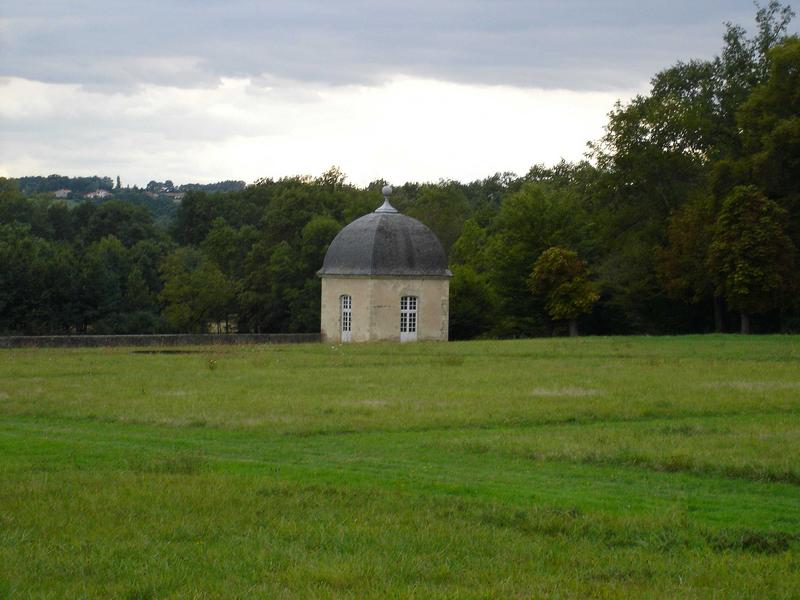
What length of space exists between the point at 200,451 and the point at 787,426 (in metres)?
9.27

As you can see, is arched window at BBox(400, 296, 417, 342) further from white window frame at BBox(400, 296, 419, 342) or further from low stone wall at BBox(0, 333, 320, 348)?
low stone wall at BBox(0, 333, 320, 348)

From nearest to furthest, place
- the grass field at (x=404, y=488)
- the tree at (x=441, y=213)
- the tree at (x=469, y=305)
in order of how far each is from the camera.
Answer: the grass field at (x=404, y=488), the tree at (x=469, y=305), the tree at (x=441, y=213)

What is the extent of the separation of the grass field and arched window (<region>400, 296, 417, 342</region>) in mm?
29225

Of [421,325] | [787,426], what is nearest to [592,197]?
[421,325]

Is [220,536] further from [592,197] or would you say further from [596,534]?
[592,197]

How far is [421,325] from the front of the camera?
185 ft

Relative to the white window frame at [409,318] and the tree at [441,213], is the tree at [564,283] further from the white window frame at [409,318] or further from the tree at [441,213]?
the tree at [441,213]

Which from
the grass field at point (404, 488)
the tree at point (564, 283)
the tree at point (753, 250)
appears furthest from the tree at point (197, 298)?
the grass field at point (404, 488)

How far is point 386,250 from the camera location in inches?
2199

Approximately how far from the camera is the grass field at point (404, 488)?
8750 mm

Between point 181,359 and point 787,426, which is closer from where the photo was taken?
point 787,426

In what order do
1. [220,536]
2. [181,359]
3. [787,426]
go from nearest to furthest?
[220,536] → [787,426] → [181,359]

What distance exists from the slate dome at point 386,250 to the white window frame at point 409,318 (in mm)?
1412

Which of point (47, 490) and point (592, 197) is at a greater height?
point (592, 197)
